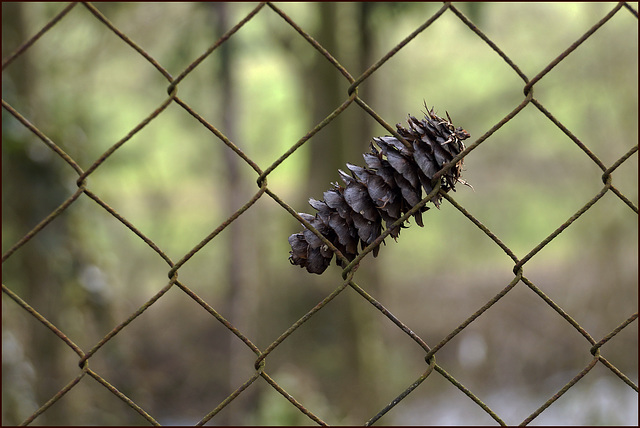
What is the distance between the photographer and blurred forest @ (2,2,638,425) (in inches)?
122

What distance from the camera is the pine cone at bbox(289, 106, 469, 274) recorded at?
1003 mm

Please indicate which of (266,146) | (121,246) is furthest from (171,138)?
(121,246)

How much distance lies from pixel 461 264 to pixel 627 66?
104 inches

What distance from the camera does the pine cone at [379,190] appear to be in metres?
1.00

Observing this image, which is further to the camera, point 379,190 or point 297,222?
point 297,222

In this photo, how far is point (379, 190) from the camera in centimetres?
100

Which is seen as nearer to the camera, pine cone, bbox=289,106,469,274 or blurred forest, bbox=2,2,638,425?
pine cone, bbox=289,106,469,274

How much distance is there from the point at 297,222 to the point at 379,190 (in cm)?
424

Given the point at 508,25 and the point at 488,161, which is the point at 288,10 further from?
the point at 488,161

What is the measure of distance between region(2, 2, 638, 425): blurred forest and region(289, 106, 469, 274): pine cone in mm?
1740

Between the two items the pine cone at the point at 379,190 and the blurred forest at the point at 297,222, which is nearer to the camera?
the pine cone at the point at 379,190

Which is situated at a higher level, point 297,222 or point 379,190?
point 297,222

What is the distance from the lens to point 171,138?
761cm

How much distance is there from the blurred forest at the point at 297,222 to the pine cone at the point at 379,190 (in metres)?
1.74
